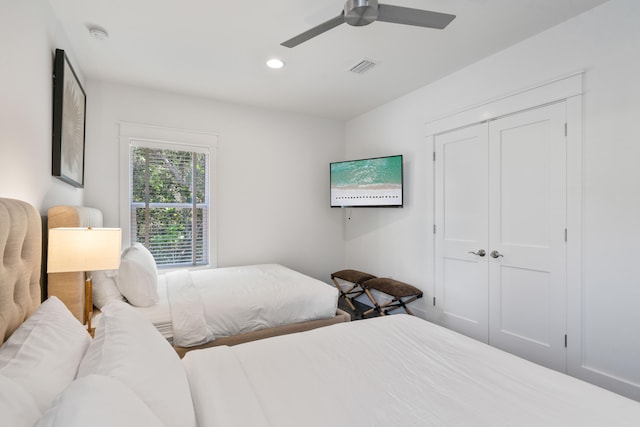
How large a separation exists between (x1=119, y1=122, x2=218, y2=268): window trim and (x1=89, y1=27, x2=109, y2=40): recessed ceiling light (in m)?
1.10

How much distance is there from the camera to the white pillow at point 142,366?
858 millimetres

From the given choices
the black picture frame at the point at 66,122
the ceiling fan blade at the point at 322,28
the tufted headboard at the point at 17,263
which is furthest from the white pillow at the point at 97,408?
the black picture frame at the point at 66,122

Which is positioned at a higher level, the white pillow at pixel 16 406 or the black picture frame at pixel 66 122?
the black picture frame at pixel 66 122

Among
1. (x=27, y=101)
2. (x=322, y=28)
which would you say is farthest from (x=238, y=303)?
(x=322, y=28)

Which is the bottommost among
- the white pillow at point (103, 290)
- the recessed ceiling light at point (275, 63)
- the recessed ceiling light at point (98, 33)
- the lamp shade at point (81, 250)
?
the white pillow at point (103, 290)

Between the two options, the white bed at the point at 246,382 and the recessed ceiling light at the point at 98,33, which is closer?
the white bed at the point at 246,382

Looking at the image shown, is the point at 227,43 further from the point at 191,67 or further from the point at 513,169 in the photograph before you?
the point at 513,169

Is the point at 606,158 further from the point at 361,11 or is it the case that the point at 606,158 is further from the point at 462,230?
the point at 361,11

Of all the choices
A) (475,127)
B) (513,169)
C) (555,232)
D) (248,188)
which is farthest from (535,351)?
(248,188)

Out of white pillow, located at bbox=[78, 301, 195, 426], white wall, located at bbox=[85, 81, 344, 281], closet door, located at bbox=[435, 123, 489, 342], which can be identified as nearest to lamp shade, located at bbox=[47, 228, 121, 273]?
white pillow, located at bbox=[78, 301, 195, 426]

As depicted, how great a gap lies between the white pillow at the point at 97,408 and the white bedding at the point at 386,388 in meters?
0.38

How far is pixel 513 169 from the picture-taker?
8.79ft

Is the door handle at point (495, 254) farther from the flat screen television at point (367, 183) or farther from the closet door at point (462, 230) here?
the flat screen television at point (367, 183)

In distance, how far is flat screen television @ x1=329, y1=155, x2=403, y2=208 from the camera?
3.67 meters
